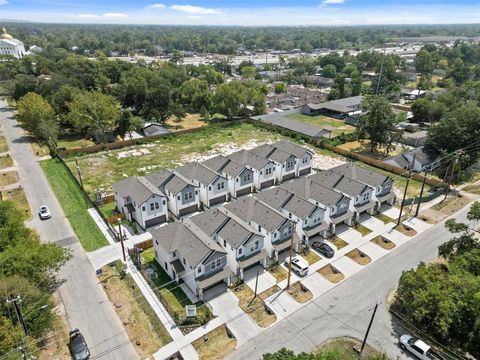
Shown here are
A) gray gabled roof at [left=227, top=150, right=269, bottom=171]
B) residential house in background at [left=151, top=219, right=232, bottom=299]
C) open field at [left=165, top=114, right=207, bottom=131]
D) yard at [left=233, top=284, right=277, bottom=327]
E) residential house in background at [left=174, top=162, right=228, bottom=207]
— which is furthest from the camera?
open field at [left=165, top=114, right=207, bottom=131]

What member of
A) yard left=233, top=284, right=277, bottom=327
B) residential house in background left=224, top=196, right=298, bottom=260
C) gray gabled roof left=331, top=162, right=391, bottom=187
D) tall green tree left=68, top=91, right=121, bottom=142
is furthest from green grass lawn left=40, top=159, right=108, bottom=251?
gray gabled roof left=331, top=162, right=391, bottom=187

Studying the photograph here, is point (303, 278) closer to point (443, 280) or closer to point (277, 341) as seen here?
point (277, 341)

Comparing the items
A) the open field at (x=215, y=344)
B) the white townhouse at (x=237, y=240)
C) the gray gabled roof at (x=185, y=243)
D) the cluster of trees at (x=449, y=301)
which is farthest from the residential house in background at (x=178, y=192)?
the cluster of trees at (x=449, y=301)

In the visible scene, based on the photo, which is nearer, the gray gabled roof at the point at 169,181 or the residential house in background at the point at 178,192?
the residential house in background at the point at 178,192

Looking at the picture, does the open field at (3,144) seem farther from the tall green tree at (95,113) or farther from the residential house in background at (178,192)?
the residential house in background at (178,192)

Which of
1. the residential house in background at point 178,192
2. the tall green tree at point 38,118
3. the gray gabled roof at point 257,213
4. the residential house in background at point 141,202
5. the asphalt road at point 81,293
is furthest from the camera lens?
the tall green tree at point 38,118

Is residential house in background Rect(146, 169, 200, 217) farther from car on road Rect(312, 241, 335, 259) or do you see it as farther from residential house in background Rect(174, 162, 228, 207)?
car on road Rect(312, 241, 335, 259)
